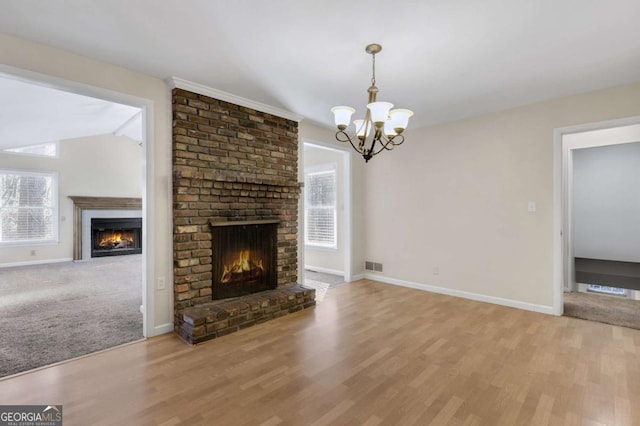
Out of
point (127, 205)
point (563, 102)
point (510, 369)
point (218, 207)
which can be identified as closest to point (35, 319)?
point (218, 207)

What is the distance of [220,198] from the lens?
344cm

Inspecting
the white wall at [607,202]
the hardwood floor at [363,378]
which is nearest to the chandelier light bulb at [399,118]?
the hardwood floor at [363,378]

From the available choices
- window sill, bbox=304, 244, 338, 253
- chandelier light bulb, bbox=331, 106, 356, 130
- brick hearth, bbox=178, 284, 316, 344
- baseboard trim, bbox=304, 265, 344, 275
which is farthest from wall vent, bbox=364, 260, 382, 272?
chandelier light bulb, bbox=331, 106, 356, 130

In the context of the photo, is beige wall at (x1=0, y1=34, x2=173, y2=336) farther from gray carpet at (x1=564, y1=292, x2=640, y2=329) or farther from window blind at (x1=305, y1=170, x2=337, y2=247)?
gray carpet at (x1=564, y1=292, x2=640, y2=329)

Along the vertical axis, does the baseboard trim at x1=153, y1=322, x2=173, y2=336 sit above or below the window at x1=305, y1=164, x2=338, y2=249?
below

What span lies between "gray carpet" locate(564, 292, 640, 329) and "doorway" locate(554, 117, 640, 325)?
0.11 feet

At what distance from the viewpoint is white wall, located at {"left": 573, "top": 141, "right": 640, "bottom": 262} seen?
4645 millimetres

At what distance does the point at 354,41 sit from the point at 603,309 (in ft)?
14.3

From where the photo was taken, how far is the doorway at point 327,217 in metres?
5.31

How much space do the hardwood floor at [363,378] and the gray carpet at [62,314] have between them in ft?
1.04

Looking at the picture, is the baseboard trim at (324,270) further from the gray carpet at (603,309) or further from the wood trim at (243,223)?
the gray carpet at (603,309)

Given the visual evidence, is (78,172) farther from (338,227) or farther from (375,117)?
(375,117)

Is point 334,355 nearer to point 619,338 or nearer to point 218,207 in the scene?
point 218,207

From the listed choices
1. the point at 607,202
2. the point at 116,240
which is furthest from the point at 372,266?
the point at 116,240
